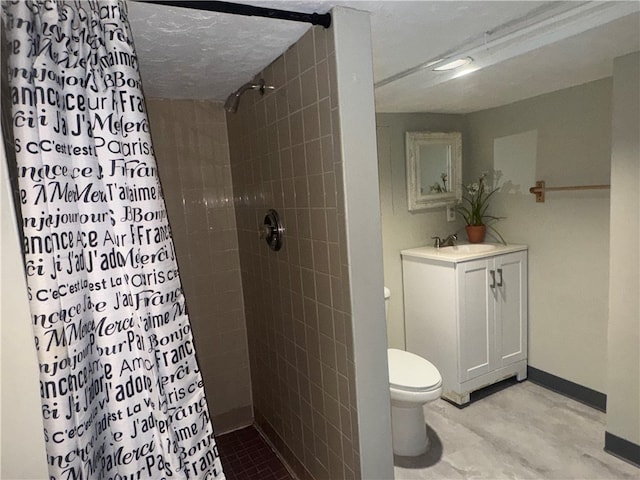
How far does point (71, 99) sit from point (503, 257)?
2.43 metres

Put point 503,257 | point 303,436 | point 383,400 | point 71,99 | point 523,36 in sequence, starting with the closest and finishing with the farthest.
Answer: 1. point 71,99
2. point 383,400
3. point 523,36
4. point 303,436
5. point 503,257

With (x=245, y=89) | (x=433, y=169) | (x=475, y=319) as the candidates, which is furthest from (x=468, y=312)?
(x=245, y=89)

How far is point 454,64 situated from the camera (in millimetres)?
1715

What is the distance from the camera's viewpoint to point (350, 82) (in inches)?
46.2

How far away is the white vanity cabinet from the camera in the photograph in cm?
237

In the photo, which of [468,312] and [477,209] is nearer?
[468,312]

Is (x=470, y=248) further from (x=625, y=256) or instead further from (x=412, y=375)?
(x=412, y=375)

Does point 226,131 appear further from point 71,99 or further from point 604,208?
point 604,208

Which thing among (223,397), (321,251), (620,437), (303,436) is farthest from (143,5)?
(620,437)

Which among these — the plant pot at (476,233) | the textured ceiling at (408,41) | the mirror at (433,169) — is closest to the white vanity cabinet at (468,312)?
the plant pot at (476,233)

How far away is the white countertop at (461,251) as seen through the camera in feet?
7.75

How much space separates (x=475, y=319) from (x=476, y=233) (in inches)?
27.4

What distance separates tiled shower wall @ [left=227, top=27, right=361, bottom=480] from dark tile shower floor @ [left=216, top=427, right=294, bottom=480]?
0.07 m

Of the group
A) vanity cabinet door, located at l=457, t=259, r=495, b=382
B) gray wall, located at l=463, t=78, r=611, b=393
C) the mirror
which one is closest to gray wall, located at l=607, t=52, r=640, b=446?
gray wall, located at l=463, t=78, r=611, b=393
